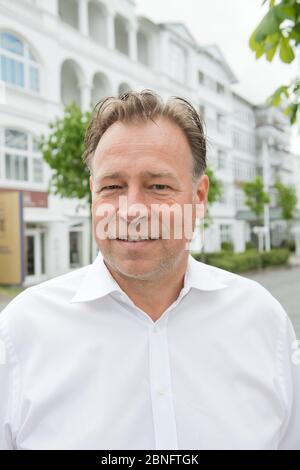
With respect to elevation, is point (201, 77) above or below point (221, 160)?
above

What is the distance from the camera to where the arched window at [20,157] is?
18.0 metres

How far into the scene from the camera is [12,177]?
18391 millimetres

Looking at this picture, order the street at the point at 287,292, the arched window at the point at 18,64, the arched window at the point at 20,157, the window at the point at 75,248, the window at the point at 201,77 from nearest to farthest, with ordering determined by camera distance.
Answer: the street at the point at 287,292
the arched window at the point at 18,64
the arched window at the point at 20,157
the window at the point at 75,248
the window at the point at 201,77

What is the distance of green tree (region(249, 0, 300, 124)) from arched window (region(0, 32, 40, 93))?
1607 cm

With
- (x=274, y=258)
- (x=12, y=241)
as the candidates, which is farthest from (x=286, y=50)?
(x=274, y=258)

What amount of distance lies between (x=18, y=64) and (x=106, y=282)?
59.9ft

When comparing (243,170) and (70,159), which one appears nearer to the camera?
(70,159)

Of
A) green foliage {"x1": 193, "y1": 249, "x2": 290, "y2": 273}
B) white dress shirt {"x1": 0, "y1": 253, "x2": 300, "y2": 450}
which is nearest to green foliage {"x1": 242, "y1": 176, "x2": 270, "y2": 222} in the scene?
green foliage {"x1": 193, "y1": 249, "x2": 290, "y2": 273}

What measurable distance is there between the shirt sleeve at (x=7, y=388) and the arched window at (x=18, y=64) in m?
17.0

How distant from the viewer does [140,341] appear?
1603mm

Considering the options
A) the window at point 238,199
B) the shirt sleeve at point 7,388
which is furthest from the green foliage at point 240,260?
the shirt sleeve at point 7,388

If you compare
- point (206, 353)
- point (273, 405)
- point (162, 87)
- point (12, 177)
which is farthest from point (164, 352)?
point (162, 87)

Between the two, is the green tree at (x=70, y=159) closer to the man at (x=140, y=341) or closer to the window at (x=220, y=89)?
the man at (x=140, y=341)

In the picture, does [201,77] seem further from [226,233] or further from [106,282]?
[106,282]
